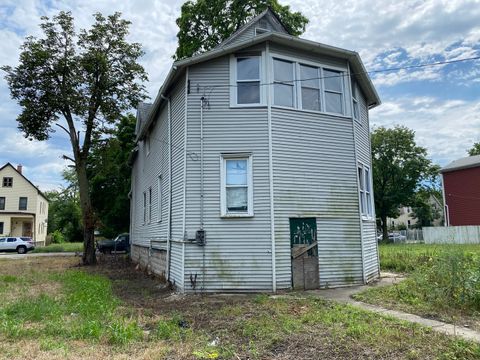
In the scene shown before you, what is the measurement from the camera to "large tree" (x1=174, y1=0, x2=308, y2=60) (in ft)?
77.7

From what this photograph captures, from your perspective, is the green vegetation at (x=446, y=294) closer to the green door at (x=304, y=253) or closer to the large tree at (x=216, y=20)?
the green door at (x=304, y=253)

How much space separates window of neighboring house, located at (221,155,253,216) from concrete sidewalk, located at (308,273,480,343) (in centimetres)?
280

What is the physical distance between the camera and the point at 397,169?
143 ft

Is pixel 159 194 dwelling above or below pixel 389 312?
above

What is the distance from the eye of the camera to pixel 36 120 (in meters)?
21.5

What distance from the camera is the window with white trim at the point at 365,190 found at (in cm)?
1216

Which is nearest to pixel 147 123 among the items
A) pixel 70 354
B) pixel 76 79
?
pixel 76 79

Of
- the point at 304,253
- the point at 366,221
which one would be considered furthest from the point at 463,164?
the point at 304,253

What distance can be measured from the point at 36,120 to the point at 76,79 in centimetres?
341

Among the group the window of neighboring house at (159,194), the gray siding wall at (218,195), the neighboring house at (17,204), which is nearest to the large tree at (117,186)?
the window of neighboring house at (159,194)

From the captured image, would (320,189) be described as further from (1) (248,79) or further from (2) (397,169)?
(2) (397,169)

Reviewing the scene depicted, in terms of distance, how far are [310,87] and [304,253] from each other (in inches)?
190

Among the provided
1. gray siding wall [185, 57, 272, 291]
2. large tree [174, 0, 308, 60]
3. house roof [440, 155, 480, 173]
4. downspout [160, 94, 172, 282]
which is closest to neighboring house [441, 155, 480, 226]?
house roof [440, 155, 480, 173]

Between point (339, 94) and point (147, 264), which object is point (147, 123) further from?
point (339, 94)
